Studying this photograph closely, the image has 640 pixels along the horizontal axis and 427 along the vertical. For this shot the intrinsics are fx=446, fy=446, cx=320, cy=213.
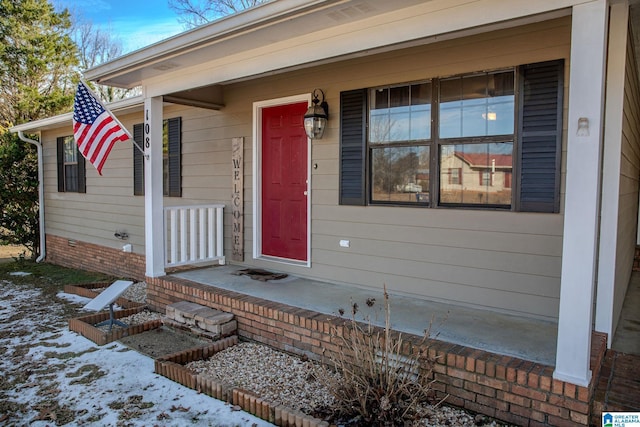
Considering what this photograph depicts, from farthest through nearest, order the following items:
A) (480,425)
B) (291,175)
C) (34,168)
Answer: (34,168) → (291,175) → (480,425)

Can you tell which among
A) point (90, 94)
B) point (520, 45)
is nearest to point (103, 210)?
point (90, 94)

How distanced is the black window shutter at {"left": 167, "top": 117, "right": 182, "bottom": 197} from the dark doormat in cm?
199

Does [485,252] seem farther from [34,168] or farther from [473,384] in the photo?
[34,168]

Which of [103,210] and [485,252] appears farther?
[103,210]

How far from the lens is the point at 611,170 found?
10.6 feet

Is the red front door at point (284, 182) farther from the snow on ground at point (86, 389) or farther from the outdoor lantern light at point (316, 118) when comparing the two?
the snow on ground at point (86, 389)

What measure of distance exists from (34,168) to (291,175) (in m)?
7.65

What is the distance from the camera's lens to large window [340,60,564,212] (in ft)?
11.2

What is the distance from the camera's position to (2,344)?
13.9ft

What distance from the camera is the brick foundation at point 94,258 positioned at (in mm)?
7473

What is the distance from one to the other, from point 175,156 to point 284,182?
2.22m

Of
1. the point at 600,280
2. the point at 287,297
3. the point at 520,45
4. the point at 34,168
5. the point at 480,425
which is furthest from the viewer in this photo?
the point at 34,168

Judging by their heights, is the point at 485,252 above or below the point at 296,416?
above

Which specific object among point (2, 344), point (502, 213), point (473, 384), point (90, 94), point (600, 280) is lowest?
point (2, 344)
